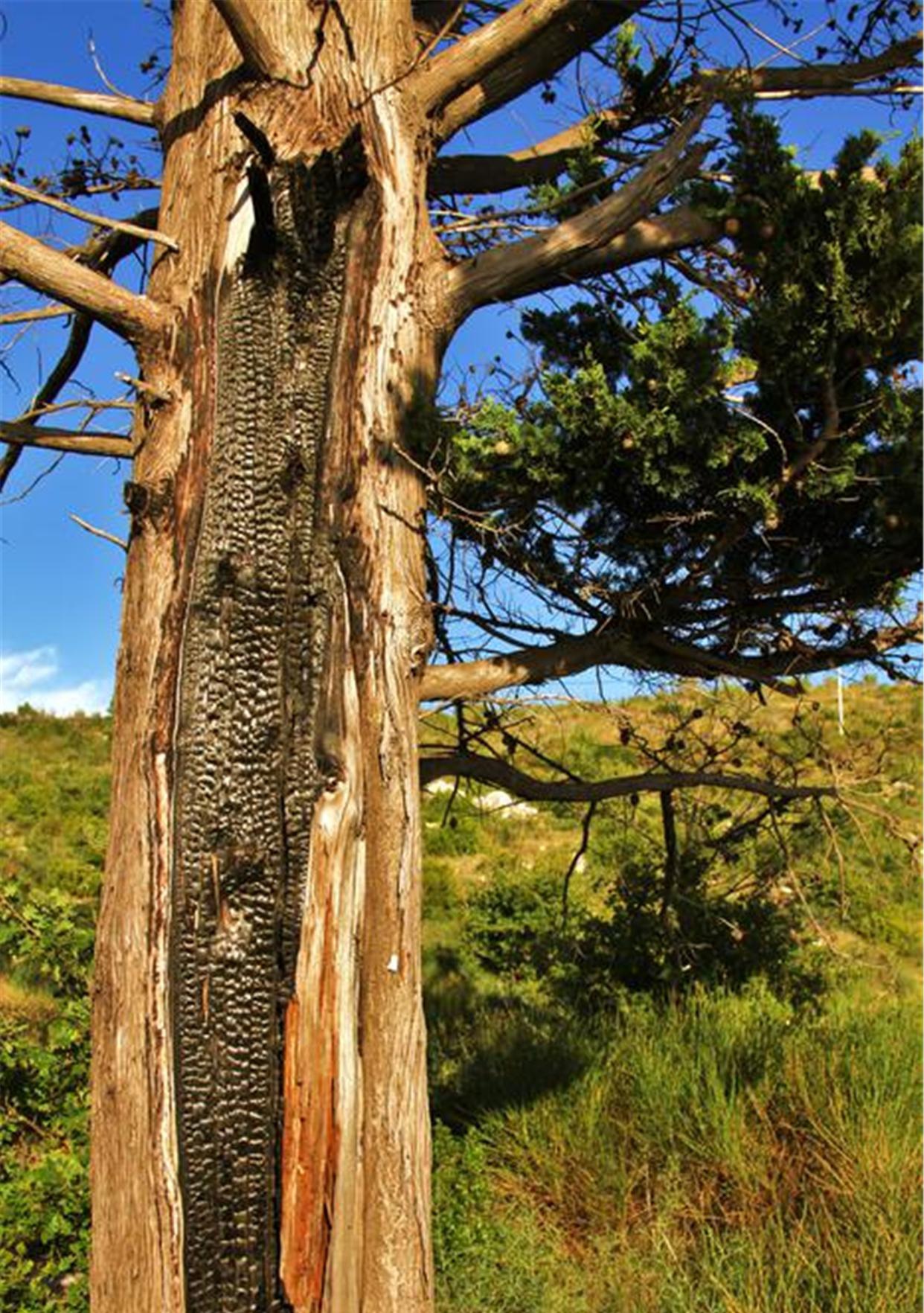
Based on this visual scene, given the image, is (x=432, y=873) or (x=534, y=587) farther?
(x=432, y=873)

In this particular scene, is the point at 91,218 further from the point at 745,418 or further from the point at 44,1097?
the point at 44,1097

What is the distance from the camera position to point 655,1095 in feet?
18.7

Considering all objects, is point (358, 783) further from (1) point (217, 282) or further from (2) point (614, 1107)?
(2) point (614, 1107)

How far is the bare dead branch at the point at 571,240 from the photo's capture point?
13.5ft

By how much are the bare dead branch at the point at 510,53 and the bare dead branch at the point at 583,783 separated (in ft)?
7.61

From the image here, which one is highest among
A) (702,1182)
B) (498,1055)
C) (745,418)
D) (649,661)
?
(745,418)

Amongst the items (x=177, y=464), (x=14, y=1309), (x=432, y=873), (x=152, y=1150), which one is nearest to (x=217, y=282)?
(x=177, y=464)

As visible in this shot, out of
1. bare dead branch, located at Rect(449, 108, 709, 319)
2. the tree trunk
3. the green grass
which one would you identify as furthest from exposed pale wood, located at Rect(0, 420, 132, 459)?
the green grass

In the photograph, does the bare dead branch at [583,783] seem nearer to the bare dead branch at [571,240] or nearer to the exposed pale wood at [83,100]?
the bare dead branch at [571,240]

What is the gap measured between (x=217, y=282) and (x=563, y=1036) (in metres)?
4.26

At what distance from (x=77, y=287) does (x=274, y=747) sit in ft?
4.98

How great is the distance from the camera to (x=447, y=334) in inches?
173

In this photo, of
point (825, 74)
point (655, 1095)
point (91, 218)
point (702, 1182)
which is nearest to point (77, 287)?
point (91, 218)

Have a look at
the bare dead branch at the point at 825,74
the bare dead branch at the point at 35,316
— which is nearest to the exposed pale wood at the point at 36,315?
the bare dead branch at the point at 35,316
